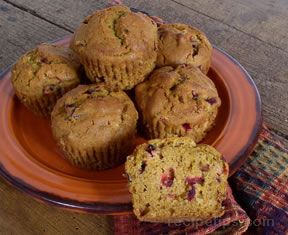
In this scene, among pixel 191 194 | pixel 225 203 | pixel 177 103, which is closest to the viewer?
pixel 191 194

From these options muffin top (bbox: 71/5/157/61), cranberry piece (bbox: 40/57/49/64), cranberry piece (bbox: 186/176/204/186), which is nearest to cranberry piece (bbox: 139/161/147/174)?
cranberry piece (bbox: 186/176/204/186)

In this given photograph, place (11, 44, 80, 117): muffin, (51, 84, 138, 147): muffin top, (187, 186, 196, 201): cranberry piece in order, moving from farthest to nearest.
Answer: (11, 44, 80, 117): muffin, (51, 84, 138, 147): muffin top, (187, 186, 196, 201): cranberry piece

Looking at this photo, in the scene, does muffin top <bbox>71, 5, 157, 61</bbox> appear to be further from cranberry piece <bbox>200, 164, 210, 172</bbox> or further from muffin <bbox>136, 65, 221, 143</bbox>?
cranberry piece <bbox>200, 164, 210, 172</bbox>

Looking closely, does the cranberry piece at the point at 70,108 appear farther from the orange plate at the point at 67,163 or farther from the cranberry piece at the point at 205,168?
the cranberry piece at the point at 205,168

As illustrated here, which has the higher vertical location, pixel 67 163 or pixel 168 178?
pixel 168 178

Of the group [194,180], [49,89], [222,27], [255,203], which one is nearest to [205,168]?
[194,180]

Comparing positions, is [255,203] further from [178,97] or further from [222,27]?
[222,27]

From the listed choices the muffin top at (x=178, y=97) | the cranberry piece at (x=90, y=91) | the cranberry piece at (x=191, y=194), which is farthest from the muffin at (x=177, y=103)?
the cranberry piece at (x=191, y=194)

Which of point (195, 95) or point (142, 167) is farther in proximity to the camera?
point (195, 95)

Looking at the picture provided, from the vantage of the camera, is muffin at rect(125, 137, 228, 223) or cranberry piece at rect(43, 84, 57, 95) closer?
muffin at rect(125, 137, 228, 223)
